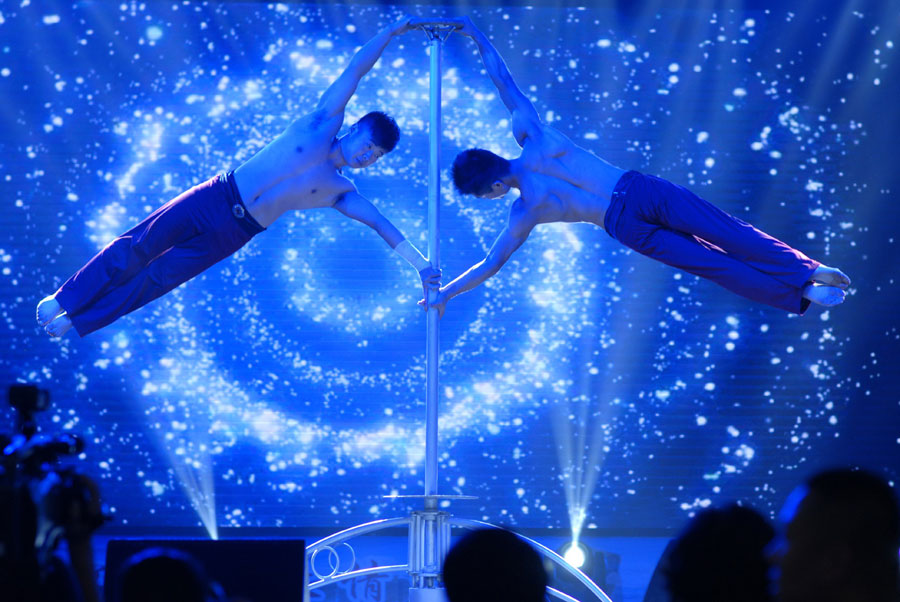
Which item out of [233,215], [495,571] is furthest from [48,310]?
[495,571]

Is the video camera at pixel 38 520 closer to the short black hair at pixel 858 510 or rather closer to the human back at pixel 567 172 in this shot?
the short black hair at pixel 858 510

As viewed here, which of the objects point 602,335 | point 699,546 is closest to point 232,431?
point 602,335

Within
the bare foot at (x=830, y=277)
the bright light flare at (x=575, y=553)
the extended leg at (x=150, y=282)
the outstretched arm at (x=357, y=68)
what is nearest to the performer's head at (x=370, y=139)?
the outstretched arm at (x=357, y=68)

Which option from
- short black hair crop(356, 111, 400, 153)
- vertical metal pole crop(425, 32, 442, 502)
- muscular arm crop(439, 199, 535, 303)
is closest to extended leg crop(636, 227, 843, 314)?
muscular arm crop(439, 199, 535, 303)

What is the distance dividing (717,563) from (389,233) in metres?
3.36

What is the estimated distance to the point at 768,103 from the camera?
22.3ft

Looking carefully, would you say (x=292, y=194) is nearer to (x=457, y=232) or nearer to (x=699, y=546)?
(x=457, y=232)

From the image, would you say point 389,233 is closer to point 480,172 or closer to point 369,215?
point 369,215

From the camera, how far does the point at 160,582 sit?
165 centimetres

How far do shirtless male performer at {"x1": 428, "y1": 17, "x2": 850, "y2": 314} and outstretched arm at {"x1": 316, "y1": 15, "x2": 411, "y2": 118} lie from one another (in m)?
0.37

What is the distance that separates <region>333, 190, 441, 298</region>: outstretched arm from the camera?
477 centimetres

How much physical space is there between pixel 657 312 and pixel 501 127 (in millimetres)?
1656

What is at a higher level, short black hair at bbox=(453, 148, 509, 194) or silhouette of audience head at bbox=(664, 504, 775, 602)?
short black hair at bbox=(453, 148, 509, 194)

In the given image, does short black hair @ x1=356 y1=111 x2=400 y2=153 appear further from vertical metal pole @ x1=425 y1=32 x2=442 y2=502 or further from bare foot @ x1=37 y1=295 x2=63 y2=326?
bare foot @ x1=37 y1=295 x2=63 y2=326
